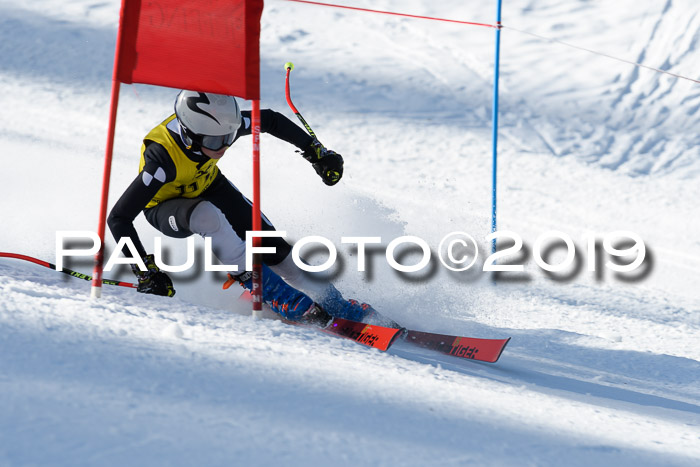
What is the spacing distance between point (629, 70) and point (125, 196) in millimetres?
9272

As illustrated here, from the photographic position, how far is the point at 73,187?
5.60 metres

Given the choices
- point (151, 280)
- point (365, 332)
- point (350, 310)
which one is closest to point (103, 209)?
point (151, 280)

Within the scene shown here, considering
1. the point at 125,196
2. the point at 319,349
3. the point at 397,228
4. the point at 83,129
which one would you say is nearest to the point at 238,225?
the point at 125,196

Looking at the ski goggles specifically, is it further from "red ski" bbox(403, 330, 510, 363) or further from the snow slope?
"red ski" bbox(403, 330, 510, 363)

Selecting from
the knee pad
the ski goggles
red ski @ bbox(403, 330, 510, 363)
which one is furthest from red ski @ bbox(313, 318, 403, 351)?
the ski goggles

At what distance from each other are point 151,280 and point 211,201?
800 mm

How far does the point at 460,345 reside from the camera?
3273 mm

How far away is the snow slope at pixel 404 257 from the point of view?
5.45 feet

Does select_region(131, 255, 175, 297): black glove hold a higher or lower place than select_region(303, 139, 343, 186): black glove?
lower

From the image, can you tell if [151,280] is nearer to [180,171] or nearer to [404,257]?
[180,171]

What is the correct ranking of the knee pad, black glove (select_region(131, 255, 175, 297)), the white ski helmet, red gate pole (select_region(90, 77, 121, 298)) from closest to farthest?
1. red gate pole (select_region(90, 77, 121, 298))
2. black glove (select_region(131, 255, 175, 297))
3. the white ski helmet
4. the knee pad

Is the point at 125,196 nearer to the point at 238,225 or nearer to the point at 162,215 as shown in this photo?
the point at 162,215

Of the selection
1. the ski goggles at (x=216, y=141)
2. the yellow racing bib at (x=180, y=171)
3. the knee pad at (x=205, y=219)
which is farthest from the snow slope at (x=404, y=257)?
the ski goggles at (x=216, y=141)

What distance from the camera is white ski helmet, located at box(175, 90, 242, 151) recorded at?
121 inches
